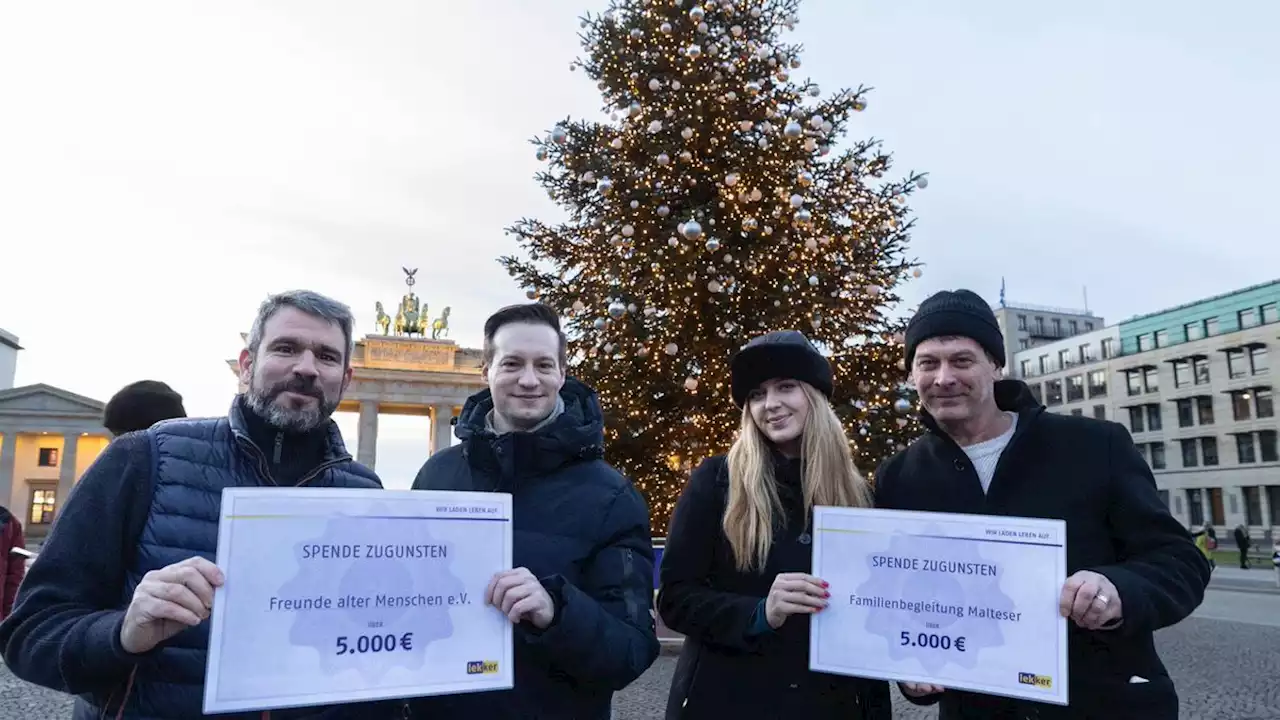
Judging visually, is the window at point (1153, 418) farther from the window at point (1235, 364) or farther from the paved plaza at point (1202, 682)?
the paved plaza at point (1202, 682)

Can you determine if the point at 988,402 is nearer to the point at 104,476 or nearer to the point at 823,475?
the point at 823,475

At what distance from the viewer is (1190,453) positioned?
60.9m

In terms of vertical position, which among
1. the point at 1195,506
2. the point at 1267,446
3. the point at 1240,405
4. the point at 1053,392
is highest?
the point at 1053,392

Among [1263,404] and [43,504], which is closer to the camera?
[1263,404]

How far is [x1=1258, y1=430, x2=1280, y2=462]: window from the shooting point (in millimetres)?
53656

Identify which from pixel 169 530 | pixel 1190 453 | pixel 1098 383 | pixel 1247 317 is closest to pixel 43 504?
pixel 169 530

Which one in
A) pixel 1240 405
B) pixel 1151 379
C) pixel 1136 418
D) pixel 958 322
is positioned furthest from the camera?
pixel 1136 418

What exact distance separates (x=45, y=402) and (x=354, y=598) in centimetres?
6771

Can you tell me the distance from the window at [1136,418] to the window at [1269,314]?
41.0ft

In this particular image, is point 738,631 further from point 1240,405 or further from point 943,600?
point 1240,405

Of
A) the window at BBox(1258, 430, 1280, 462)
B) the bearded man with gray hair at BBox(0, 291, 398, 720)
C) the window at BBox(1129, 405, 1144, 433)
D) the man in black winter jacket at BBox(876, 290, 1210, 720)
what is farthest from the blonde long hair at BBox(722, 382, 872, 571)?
the window at BBox(1129, 405, 1144, 433)

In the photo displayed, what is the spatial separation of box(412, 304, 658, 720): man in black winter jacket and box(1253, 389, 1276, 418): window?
67685 mm

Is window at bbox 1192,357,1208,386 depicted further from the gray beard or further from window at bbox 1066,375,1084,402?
the gray beard

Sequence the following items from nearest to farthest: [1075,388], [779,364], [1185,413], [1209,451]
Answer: [779,364], [1209,451], [1185,413], [1075,388]
